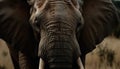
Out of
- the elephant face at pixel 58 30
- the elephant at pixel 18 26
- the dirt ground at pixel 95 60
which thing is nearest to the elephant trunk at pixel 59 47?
the elephant face at pixel 58 30

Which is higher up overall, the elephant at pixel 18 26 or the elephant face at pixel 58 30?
the elephant face at pixel 58 30

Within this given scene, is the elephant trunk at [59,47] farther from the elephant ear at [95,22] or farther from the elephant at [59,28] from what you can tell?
the elephant ear at [95,22]

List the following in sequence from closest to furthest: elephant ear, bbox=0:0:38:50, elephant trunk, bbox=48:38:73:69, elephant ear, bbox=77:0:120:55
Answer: elephant trunk, bbox=48:38:73:69, elephant ear, bbox=0:0:38:50, elephant ear, bbox=77:0:120:55

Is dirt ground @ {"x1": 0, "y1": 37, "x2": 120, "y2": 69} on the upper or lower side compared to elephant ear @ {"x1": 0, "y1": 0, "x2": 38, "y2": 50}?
lower

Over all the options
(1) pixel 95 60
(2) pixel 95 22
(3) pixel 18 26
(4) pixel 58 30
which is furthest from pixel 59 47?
(1) pixel 95 60

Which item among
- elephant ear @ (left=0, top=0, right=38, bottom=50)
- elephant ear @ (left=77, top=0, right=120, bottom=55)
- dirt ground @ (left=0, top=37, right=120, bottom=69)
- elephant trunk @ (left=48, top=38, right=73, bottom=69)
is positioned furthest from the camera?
dirt ground @ (left=0, top=37, right=120, bottom=69)

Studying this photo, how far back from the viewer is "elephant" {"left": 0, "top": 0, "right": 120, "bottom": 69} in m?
9.12

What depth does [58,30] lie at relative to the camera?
9.13 meters

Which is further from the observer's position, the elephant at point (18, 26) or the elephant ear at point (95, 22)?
the elephant ear at point (95, 22)

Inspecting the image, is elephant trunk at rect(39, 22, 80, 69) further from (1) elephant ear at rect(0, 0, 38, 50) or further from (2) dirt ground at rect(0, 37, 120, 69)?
(2) dirt ground at rect(0, 37, 120, 69)

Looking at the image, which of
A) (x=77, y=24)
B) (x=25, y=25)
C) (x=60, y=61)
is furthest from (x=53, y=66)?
(x=25, y=25)

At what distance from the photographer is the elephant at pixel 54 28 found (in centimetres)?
912

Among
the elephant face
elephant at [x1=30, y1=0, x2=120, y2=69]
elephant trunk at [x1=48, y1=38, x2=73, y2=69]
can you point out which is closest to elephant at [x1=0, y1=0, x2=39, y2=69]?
elephant at [x1=30, y1=0, x2=120, y2=69]

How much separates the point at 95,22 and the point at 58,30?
1565 mm
